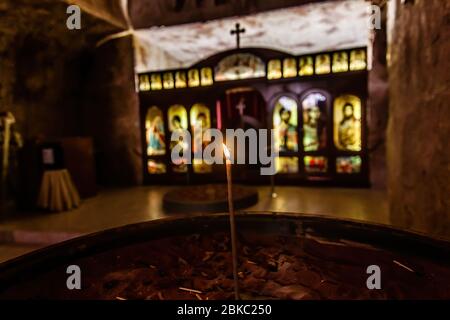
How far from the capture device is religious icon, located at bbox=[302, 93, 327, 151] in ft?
26.3

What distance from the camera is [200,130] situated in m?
9.27

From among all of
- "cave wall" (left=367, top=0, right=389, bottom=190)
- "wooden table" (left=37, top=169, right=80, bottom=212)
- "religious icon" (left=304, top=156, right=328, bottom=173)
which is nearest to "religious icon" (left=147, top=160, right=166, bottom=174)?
"wooden table" (left=37, top=169, right=80, bottom=212)

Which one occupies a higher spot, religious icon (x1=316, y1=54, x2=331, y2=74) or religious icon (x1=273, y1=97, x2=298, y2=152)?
religious icon (x1=316, y1=54, x2=331, y2=74)

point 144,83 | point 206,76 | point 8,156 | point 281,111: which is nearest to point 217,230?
point 8,156

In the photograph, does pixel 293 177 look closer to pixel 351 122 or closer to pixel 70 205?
pixel 351 122

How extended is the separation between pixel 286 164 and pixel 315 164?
0.82m

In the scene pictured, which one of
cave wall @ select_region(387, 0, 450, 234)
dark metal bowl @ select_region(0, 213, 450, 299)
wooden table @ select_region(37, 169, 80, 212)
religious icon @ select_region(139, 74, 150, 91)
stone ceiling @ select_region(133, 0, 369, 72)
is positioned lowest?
wooden table @ select_region(37, 169, 80, 212)

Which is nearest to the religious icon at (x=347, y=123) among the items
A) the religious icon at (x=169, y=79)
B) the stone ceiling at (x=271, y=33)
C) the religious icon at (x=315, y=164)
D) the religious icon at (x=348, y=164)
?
the religious icon at (x=348, y=164)

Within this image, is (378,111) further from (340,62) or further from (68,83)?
(68,83)

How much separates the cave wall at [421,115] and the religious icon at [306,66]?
330 cm

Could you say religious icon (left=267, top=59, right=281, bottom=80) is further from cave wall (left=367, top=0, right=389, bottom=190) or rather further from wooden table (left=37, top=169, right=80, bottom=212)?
wooden table (left=37, top=169, right=80, bottom=212)

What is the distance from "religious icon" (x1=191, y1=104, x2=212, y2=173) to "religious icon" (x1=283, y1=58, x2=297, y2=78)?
2.64 m
